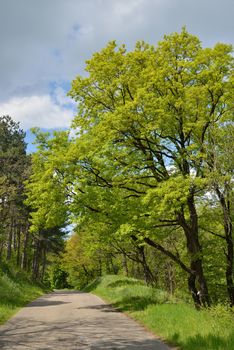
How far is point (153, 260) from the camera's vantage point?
125 feet

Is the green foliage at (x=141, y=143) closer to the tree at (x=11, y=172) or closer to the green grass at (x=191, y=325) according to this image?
the green grass at (x=191, y=325)

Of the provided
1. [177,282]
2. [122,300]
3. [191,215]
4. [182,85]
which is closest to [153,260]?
[177,282]

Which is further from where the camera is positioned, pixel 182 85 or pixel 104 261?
pixel 104 261

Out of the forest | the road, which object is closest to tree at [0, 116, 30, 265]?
the forest

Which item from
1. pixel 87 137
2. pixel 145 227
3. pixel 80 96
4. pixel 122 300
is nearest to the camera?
pixel 145 227

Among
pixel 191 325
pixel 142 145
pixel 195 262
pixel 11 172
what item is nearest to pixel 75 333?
pixel 191 325

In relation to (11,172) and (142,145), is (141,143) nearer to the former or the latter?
(142,145)

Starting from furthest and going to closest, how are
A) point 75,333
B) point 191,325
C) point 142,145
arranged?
point 142,145 → point 75,333 → point 191,325

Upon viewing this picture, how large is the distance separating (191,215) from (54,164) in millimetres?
6655

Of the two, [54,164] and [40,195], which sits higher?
[54,164]

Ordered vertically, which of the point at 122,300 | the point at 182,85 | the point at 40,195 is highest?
the point at 182,85

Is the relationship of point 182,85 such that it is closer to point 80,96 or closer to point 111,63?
point 111,63

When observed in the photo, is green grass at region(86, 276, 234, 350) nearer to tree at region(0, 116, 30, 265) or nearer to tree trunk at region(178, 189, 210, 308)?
tree trunk at region(178, 189, 210, 308)

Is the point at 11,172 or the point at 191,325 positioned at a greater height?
the point at 11,172
